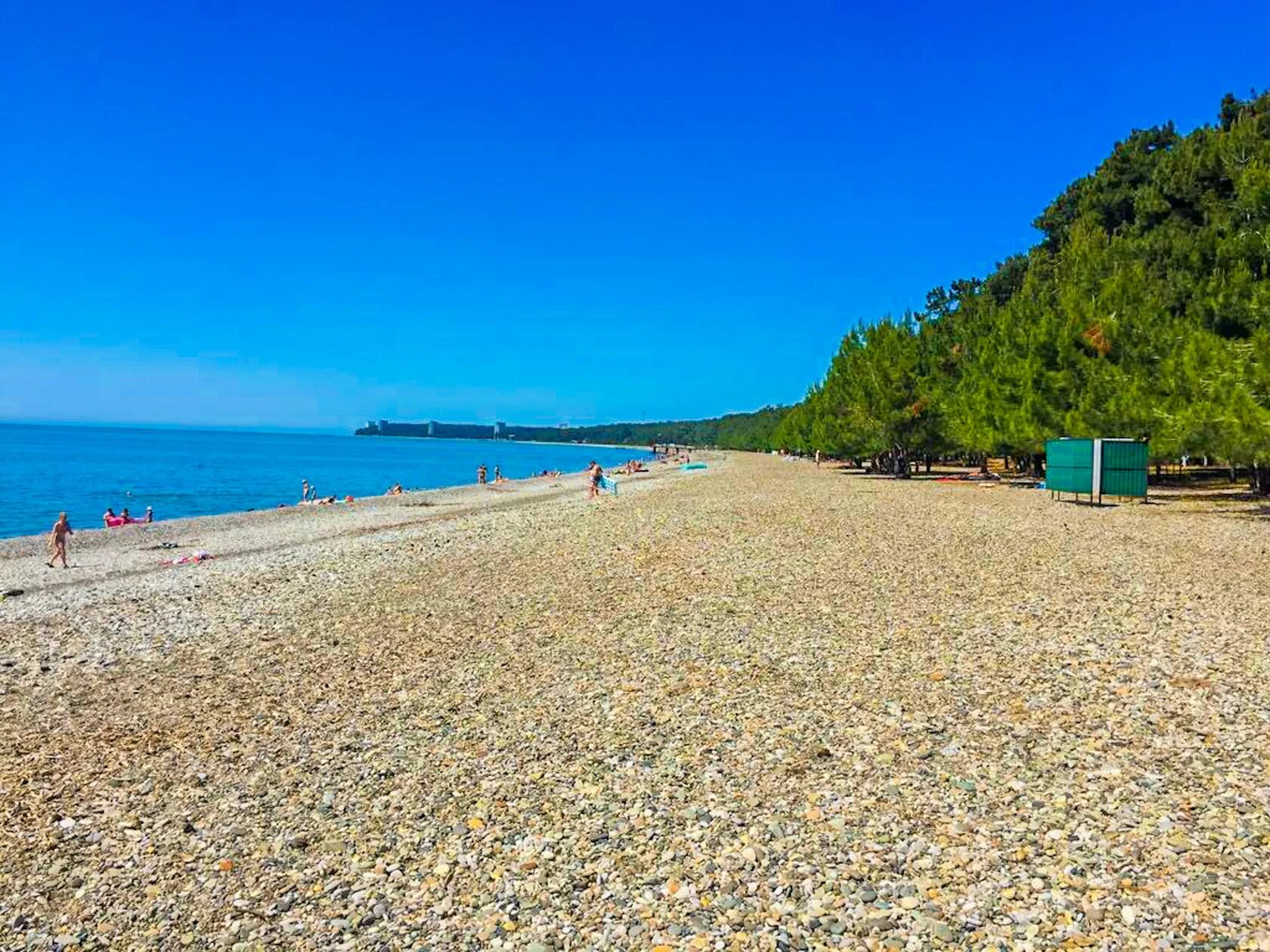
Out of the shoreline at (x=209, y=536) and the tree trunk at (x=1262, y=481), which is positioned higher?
the tree trunk at (x=1262, y=481)

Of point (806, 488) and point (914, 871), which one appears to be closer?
point (914, 871)

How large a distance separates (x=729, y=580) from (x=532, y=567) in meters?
4.53

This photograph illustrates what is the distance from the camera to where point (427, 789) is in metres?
6.51

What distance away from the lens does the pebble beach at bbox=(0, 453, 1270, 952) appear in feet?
15.5

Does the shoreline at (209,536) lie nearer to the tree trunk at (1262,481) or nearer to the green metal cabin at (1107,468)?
the green metal cabin at (1107,468)

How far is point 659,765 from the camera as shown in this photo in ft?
22.0

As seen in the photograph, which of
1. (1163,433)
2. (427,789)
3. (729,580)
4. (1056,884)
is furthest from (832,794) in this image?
(1163,433)

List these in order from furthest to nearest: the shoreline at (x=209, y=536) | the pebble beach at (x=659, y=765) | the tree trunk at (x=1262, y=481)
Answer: the tree trunk at (x=1262, y=481) < the shoreline at (x=209, y=536) < the pebble beach at (x=659, y=765)

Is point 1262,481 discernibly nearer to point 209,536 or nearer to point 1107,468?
point 1107,468

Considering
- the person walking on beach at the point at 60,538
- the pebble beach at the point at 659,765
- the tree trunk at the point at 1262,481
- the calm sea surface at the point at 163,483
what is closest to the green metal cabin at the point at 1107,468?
the tree trunk at the point at 1262,481

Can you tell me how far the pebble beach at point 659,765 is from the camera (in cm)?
472

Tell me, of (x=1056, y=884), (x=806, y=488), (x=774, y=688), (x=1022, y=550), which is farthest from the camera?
(x=806, y=488)

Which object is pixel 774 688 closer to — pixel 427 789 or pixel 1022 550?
pixel 427 789

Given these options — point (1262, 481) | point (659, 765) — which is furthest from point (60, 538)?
point (1262, 481)
